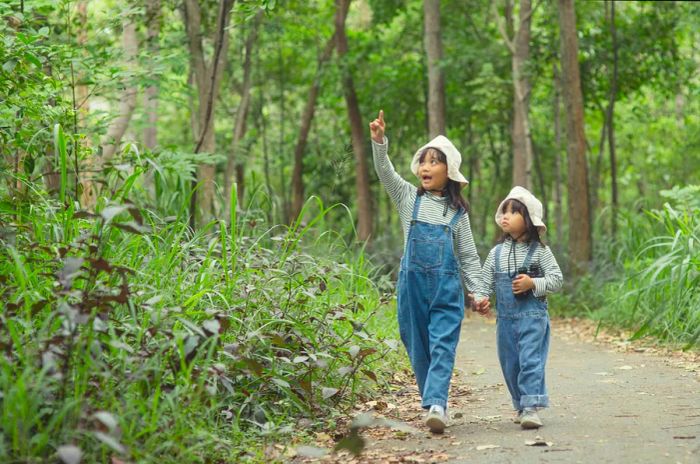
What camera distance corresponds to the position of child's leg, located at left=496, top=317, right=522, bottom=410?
18.3 feet

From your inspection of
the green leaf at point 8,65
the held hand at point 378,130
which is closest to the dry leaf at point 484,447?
the held hand at point 378,130

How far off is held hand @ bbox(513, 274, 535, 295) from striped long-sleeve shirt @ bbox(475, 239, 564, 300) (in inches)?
1.4

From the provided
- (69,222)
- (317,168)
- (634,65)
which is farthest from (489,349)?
(317,168)

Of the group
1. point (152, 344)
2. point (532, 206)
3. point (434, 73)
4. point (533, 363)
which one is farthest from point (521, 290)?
point (434, 73)

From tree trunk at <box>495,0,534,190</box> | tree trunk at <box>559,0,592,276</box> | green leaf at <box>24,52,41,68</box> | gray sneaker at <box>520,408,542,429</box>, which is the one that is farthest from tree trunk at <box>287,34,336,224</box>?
gray sneaker at <box>520,408,542,429</box>

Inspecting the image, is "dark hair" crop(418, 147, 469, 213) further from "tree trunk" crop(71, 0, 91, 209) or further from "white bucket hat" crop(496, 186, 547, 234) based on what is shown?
"tree trunk" crop(71, 0, 91, 209)

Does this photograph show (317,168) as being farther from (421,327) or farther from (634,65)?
(421,327)

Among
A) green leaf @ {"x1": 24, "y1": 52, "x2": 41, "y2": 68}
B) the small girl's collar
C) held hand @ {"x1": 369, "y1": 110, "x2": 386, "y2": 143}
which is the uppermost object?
green leaf @ {"x1": 24, "y1": 52, "x2": 41, "y2": 68}

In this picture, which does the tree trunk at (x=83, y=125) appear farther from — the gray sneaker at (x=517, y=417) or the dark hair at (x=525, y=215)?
the gray sneaker at (x=517, y=417)

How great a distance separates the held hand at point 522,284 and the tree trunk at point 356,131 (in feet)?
42.3

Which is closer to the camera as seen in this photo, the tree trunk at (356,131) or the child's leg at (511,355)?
the child's leg at (511,355)

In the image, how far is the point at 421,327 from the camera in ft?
18.2

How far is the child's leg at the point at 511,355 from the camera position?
558 centimetres

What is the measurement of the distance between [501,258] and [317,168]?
17.0 m
